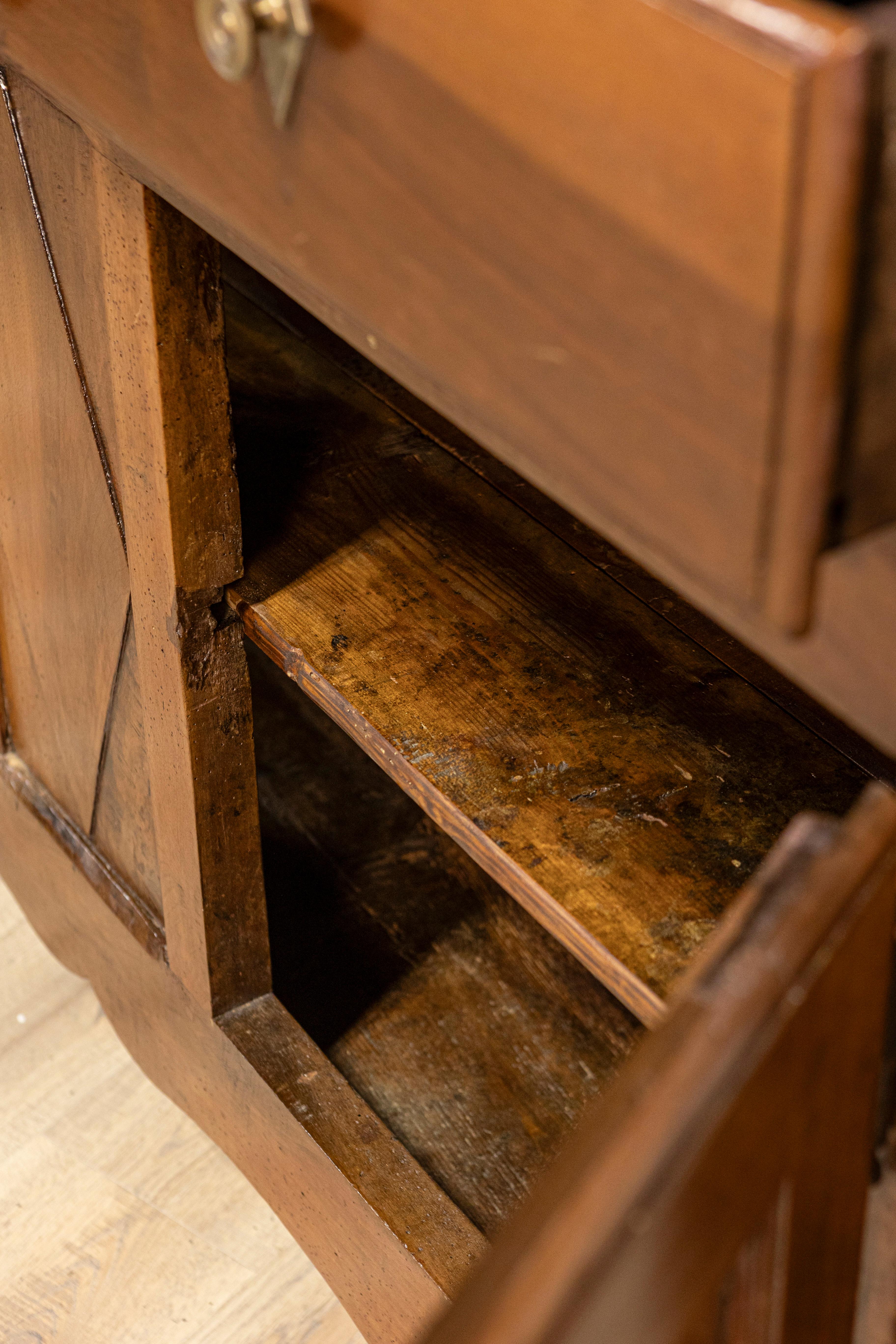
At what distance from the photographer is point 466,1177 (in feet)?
4.69

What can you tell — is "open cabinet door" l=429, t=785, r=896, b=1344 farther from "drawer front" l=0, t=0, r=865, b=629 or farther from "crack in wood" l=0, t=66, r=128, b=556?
"crack in wood" l=0, t=66, r=128, b=556

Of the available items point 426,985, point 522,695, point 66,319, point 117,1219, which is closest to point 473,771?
point 522,695

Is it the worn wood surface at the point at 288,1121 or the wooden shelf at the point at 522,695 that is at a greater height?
the wooden shelf at the point at 522,695

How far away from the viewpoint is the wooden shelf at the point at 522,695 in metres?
0.95

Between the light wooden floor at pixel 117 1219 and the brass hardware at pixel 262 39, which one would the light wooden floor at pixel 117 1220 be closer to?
the light wooden floor at pixel 117 1219

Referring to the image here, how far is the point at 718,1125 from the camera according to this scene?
0.50 m

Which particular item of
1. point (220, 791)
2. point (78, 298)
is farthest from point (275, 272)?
point (220, 791)

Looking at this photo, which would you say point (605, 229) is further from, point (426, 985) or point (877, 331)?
point (426, 985)

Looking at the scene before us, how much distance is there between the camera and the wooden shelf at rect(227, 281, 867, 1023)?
948mm

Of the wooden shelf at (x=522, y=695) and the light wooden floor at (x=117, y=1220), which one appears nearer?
the wooden shelf at (x=522, y=695)

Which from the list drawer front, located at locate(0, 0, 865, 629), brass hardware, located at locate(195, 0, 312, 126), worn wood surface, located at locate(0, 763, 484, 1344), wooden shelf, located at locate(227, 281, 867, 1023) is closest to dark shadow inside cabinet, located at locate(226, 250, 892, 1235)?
wooden shelf, located at locate(227, 281, 867, 1023)

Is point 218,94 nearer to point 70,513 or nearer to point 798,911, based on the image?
point 798,911

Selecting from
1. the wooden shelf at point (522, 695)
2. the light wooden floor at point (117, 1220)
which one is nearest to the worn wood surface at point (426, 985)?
the light wooden floor at point (117, 1220)

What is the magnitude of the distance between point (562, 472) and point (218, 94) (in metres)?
0.26
